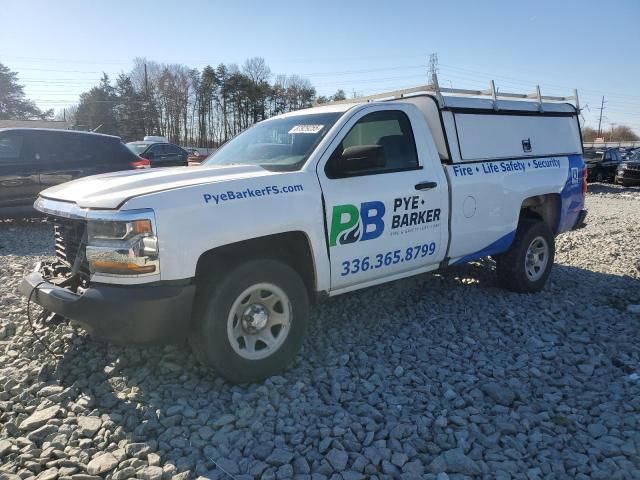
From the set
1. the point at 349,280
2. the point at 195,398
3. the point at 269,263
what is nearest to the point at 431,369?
the point at 349,280

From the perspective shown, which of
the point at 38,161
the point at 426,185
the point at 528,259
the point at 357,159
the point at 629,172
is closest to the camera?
the point at 357,159

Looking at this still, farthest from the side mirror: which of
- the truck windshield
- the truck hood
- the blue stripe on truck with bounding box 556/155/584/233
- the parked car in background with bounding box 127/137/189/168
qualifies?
the parked car in background with bounding box 127/137/189/168

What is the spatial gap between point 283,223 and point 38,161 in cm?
688

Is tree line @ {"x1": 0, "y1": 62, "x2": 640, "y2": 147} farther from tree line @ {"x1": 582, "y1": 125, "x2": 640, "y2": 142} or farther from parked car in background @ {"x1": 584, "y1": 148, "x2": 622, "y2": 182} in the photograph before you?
tree line @ {"x1": 582, "y1": 125, "x2": 640, "y2": 142}

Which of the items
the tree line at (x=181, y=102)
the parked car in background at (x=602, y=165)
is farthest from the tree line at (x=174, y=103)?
the parked car in background at (x=602, y=165)

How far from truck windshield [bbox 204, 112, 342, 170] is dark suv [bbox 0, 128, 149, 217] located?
509cm

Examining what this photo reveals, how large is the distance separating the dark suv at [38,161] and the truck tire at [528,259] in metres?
7.03

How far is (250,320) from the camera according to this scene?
10.9ft

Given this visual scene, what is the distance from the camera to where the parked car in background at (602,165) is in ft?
76.6

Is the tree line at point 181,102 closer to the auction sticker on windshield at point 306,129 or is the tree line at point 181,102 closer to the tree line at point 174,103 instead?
the tree line at point 174,103

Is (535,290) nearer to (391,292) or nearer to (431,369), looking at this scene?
(391,292)

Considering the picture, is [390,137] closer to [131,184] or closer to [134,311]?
[131,184]

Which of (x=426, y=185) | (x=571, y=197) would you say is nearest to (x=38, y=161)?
(x=426, y=185)

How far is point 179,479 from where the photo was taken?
2453mm
